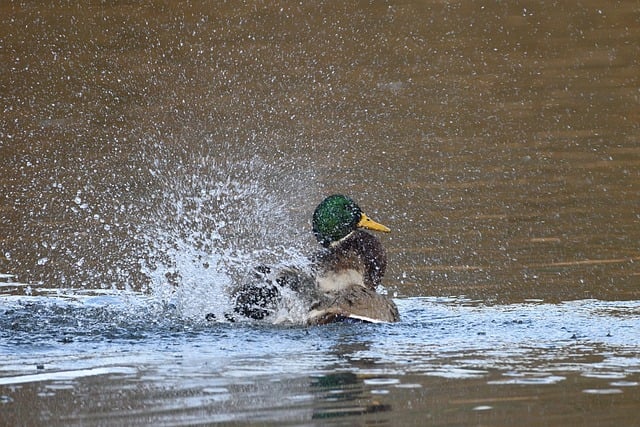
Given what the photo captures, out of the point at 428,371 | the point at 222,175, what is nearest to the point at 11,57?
the point at 222,175

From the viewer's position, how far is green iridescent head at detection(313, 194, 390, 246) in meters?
9.68

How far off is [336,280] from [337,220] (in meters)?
0.65

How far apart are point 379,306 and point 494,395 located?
7.58 feet

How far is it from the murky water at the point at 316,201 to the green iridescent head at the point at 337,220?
24.0 inches

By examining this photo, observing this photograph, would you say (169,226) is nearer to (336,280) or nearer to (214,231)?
(214,231)

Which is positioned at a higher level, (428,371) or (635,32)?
(635,32)

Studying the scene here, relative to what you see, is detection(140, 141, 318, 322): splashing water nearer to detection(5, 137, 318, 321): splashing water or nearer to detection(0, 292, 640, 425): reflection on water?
detection(5, 137, 318, 321): splashing water

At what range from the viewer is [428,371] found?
7035mm

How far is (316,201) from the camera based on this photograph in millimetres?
12148

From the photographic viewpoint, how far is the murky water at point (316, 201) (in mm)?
6746

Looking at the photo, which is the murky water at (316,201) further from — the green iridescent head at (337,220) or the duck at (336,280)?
the green iridescent head at (337,220)

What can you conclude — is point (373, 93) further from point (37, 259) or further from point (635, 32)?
point (37, 259)

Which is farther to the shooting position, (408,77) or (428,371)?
(408,77)

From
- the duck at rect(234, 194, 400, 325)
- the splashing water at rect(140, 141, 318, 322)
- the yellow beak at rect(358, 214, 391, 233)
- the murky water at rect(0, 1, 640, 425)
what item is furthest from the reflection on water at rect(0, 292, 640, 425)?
the yellow beak at rect(358, 214, 391, 233)
